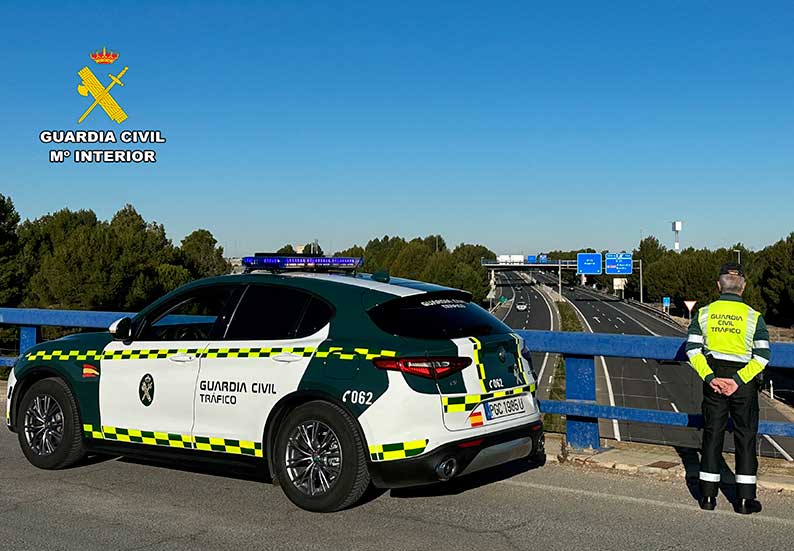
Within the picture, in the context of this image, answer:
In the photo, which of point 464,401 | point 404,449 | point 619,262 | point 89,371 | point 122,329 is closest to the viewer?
point 404,449

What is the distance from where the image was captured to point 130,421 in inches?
269

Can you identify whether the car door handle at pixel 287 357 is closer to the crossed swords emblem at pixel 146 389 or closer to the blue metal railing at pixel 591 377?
the crossed swords emblem at pixel 146 389

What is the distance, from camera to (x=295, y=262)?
276 inches

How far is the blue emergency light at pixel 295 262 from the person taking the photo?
22.6ft

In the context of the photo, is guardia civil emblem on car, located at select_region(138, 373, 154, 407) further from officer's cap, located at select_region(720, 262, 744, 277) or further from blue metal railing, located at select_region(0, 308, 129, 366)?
officer's cap, located at select_region(720, 262, 744, 277)

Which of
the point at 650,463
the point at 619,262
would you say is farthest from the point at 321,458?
the point at 619,262

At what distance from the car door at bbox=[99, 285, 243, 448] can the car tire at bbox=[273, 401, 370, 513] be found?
3.05ft

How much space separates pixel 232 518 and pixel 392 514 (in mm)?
1055

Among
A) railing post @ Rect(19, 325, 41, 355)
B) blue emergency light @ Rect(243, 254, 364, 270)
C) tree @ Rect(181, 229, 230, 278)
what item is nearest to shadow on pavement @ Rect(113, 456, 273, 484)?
blue emergency light @ Rect(243, 254, 364, 270)

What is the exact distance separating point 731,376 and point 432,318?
201 centimetres

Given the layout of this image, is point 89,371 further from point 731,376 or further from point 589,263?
point 589,263

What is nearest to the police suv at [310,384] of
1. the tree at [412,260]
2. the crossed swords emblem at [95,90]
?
the crossed swords emblem at [95,90]

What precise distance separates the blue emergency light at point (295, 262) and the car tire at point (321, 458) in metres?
1.38

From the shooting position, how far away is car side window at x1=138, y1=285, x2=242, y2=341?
6660mm
